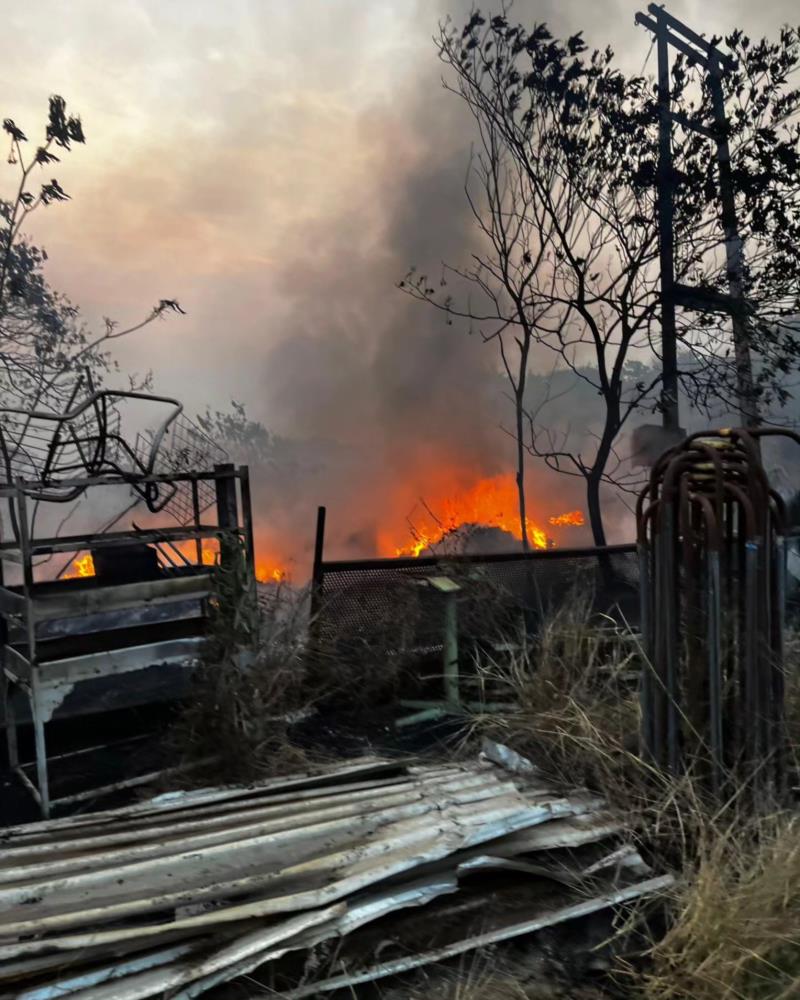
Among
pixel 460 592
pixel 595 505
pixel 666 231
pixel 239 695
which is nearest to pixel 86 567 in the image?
pixel 460 592

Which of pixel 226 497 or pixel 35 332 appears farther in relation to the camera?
pixel 35 332

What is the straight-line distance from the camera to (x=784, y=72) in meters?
11.7

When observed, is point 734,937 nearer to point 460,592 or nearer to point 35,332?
point 460,592

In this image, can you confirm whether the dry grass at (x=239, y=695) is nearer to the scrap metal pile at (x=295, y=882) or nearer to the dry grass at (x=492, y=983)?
the scrap metal pile at (x=295, y=882)

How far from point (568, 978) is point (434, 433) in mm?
17992

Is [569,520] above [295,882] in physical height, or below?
above

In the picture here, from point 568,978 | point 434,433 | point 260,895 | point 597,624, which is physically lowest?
point 568,978

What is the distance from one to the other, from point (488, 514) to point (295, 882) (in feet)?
52.7

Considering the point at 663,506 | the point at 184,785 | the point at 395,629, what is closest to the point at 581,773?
the point at 663,506

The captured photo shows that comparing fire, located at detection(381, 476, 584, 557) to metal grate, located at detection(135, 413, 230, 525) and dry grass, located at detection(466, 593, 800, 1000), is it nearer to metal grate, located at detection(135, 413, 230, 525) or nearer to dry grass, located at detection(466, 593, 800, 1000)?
metal grate, located at detection(135, 413, 230, 525)

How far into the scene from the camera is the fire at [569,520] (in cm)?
2014

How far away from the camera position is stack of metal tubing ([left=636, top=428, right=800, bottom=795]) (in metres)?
3.56

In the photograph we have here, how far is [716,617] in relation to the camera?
3.49 metres

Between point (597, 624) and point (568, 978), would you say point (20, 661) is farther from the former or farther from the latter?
point (597, 624)
